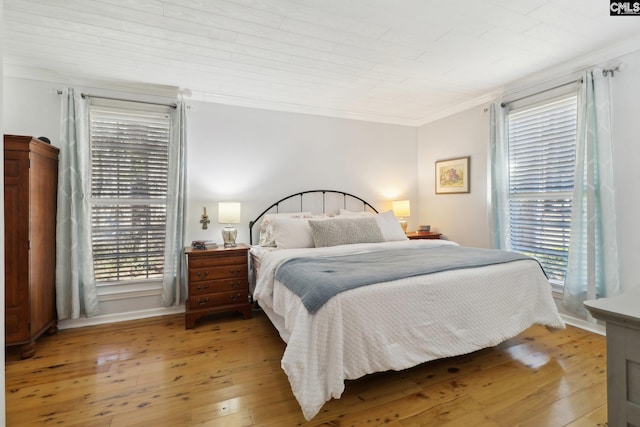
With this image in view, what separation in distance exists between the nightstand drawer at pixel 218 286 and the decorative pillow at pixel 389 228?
1.59 metres

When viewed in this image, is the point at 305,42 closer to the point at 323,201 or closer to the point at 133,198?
the point at 323,201

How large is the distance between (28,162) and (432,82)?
376cm

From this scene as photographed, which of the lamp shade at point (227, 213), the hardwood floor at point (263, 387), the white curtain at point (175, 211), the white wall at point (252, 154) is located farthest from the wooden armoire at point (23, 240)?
the lamp shade at point (227, 213)

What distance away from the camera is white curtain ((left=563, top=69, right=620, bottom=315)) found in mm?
2566

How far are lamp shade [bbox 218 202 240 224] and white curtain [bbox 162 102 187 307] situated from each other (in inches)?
15.4

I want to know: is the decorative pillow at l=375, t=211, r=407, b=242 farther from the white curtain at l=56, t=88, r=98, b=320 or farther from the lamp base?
the white curtain at l=56, t=88, r=98, b=320

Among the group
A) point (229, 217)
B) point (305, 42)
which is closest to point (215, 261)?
point (229, 217)

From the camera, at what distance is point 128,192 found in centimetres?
326

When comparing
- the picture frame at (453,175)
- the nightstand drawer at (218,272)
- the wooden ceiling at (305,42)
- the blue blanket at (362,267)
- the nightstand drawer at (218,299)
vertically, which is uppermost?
the wooden ceiling at (305,42)

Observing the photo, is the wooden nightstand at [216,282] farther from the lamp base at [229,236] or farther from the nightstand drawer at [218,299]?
the lamp base at [229,236]

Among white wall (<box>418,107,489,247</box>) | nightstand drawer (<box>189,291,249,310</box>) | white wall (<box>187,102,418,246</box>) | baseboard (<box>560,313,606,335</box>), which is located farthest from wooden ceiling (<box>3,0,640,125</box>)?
baseboard (<box>560,313,606,335</box>)

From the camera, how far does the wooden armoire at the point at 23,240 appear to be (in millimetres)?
2350

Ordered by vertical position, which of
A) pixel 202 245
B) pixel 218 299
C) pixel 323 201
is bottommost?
pixel 218 299

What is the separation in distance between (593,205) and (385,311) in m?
2.25
